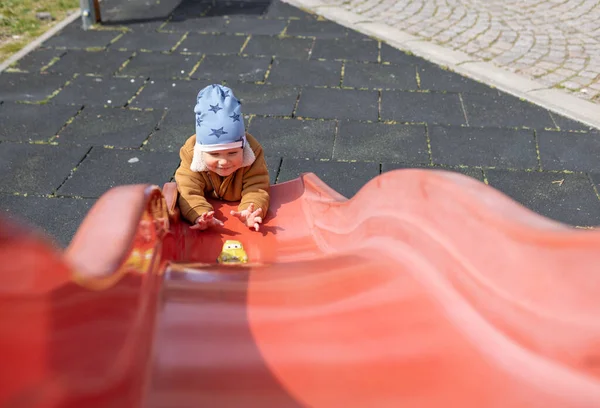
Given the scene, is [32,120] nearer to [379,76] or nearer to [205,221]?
[205,221]

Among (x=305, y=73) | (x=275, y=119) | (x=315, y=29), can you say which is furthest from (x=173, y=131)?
(x=315, y=29)

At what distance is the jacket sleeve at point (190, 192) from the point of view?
8.38ft

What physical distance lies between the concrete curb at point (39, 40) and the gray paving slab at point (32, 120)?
0.92m

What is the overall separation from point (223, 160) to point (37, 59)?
381cm

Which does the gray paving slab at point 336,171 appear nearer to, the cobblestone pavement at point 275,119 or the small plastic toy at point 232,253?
the cobblestone pavement at point 275,119

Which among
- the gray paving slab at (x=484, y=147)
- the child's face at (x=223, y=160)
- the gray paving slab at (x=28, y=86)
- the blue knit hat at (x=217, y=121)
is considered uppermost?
the blue knit hat at (x=217, y=121)

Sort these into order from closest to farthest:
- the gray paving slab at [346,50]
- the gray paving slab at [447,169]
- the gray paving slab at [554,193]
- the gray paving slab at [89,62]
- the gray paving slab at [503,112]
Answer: the gray paving slab at [554,193]
the gray paving slab at [447,169]
the gray paving slab at [503,112]
the gray paving slab at [89,62]
the gray paving slab at [346,50]

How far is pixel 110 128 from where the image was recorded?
4.34 m

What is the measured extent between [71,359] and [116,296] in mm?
217

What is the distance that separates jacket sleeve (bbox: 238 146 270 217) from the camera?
264 centimetres

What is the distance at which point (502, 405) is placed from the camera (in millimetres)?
1169

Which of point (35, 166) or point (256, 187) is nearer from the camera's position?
point (256, 187)

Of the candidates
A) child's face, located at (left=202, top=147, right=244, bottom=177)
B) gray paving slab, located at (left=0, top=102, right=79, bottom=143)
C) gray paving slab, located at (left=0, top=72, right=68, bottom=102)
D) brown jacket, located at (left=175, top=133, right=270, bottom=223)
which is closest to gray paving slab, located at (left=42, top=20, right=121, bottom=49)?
gray paving slab, located at (left=0, top=72, right=68, bottom=102)

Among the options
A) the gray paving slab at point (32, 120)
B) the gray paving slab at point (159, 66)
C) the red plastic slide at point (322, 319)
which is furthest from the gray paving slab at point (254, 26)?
the red plastic slide at point (322, 319)
